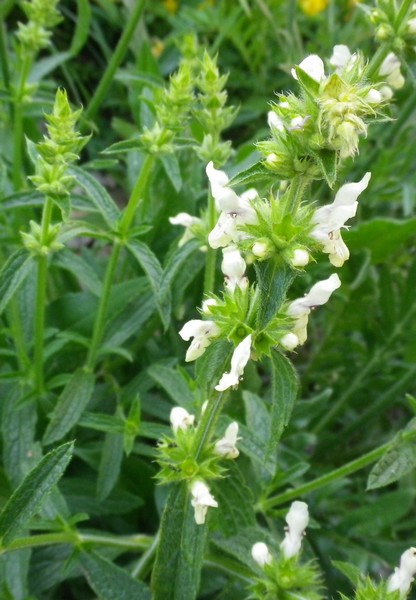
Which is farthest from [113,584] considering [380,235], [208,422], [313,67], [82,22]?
[82,22]

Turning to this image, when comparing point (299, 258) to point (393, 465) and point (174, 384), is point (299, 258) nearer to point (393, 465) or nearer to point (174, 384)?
point (393, 465)

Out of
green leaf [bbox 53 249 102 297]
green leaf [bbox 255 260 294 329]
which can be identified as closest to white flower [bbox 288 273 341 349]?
green leaf [bbox 255 260 294 329]

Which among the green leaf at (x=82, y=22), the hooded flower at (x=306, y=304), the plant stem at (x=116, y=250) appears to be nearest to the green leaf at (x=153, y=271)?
the plant stem at (x=116, y=250)

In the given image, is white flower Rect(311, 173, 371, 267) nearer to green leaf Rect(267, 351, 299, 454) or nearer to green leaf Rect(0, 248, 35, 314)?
green leaf Rect(267, 351, 299, 454)

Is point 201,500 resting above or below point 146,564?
above

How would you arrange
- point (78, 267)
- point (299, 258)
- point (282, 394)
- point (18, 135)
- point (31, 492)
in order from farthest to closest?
1. point (18, 135)
2. point (78, 267)
3. point (31, 492)
4. point (282, 394)
5. point (299, 258)

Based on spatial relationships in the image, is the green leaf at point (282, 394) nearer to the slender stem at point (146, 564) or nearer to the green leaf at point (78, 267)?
the slender stem at point (146, 564)

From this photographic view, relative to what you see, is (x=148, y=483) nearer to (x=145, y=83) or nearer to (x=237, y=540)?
(x=237, y=540)
